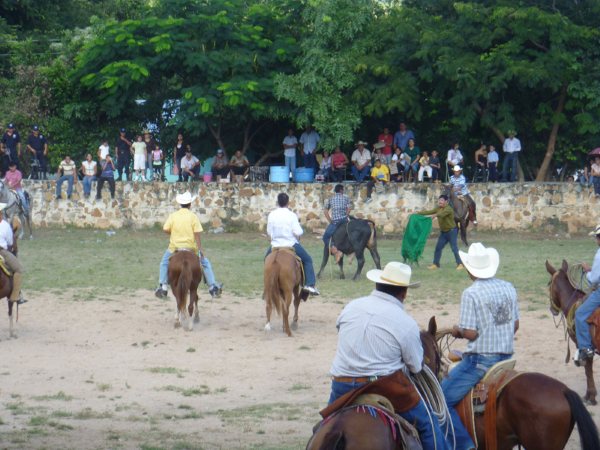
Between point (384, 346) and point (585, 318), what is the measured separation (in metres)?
4.96

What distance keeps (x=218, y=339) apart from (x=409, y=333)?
9298 millimetres

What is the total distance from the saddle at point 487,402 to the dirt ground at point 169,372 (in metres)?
2.14

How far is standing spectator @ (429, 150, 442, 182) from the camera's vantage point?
34.2m

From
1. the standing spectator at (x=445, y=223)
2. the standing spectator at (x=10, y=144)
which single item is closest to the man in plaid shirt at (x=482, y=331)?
the standing spectator at (x=445, y=223)

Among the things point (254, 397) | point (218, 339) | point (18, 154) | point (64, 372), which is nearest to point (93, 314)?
point (218, 339)

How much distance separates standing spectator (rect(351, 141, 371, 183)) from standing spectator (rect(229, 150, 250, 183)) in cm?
362

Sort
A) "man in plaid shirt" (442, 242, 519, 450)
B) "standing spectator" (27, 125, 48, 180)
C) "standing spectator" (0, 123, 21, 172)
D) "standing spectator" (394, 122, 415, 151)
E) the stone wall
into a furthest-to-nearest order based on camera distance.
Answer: "standing spectator" (27, 125, 48, 180) < "standing spectator" (394, 122, 415, 151) < "standing spectator" (0, 123, 21, 172) < the stone wall < "man in plaid shirt" (442, 242, 519, 450)

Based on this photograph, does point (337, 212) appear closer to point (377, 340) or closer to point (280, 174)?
point (280, 174)

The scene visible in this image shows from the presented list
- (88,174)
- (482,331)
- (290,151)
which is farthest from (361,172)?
(482,331)

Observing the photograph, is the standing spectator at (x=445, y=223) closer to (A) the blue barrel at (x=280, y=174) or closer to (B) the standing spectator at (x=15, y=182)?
Result: (A) the blue barrel at (x=280, y=174)

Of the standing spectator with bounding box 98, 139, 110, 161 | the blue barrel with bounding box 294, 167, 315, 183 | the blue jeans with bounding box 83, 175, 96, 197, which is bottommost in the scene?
the blue jeans with bounding box 83, 175, 96, 197

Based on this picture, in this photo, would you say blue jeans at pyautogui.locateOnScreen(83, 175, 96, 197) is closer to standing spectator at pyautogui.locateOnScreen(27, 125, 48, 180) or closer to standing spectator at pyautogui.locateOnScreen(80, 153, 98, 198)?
standing spectator at pyautogui.locateOnScreen(80, 153, 98, 198)

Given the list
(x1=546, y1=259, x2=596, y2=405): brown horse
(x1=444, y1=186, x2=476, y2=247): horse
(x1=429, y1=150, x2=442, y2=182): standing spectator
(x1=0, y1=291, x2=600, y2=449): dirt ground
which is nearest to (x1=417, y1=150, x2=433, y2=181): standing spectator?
(x1=429, y1=150, x2=442, y2=182): standing spectator

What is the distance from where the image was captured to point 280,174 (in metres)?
35.4
